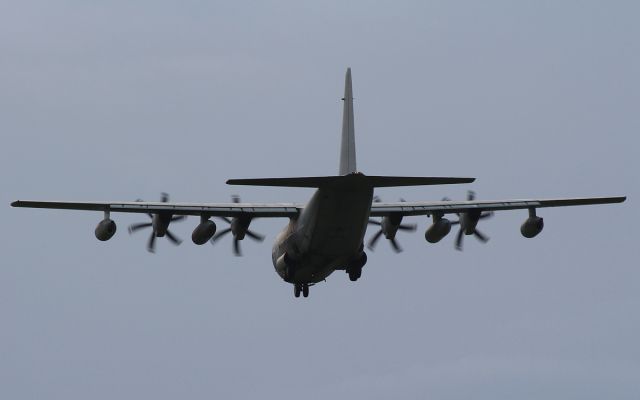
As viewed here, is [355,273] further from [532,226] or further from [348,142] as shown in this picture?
[532,226]

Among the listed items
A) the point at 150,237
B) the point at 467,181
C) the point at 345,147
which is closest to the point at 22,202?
the point at 150,237

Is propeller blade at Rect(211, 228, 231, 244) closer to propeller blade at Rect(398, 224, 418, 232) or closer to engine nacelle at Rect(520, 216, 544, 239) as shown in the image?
propeller blade at Rect(398, 224, 418, 232)

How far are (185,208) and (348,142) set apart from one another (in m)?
7.75

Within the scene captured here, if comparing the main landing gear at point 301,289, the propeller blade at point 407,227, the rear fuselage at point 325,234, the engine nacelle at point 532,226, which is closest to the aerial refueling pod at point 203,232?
the rear fuselage at point 325,234

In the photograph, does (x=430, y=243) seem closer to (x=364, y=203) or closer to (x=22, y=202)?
(x=364, y=203)

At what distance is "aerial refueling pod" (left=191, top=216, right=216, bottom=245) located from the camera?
6450 centimetres

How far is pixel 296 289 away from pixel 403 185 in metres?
10.9

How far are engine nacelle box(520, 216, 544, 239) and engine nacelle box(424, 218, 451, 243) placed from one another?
11.4ft

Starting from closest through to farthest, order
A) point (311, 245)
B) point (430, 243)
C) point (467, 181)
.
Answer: point (467, 181) < point (311, 245) < point (430, 243)

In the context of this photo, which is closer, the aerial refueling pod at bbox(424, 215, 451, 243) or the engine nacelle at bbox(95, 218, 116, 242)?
the engine nacelle at bbox(95, 218, 116, 242)

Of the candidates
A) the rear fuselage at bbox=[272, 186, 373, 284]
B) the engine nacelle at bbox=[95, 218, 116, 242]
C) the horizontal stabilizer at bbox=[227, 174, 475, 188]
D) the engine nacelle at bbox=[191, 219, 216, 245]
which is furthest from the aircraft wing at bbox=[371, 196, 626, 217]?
the engine nacelle at bbox=[95, 218, 116, 242]

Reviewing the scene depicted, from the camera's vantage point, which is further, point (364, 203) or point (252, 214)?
point (252, 214)

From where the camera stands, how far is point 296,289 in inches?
2657

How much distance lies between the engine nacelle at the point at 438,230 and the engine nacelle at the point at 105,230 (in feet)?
47.0
